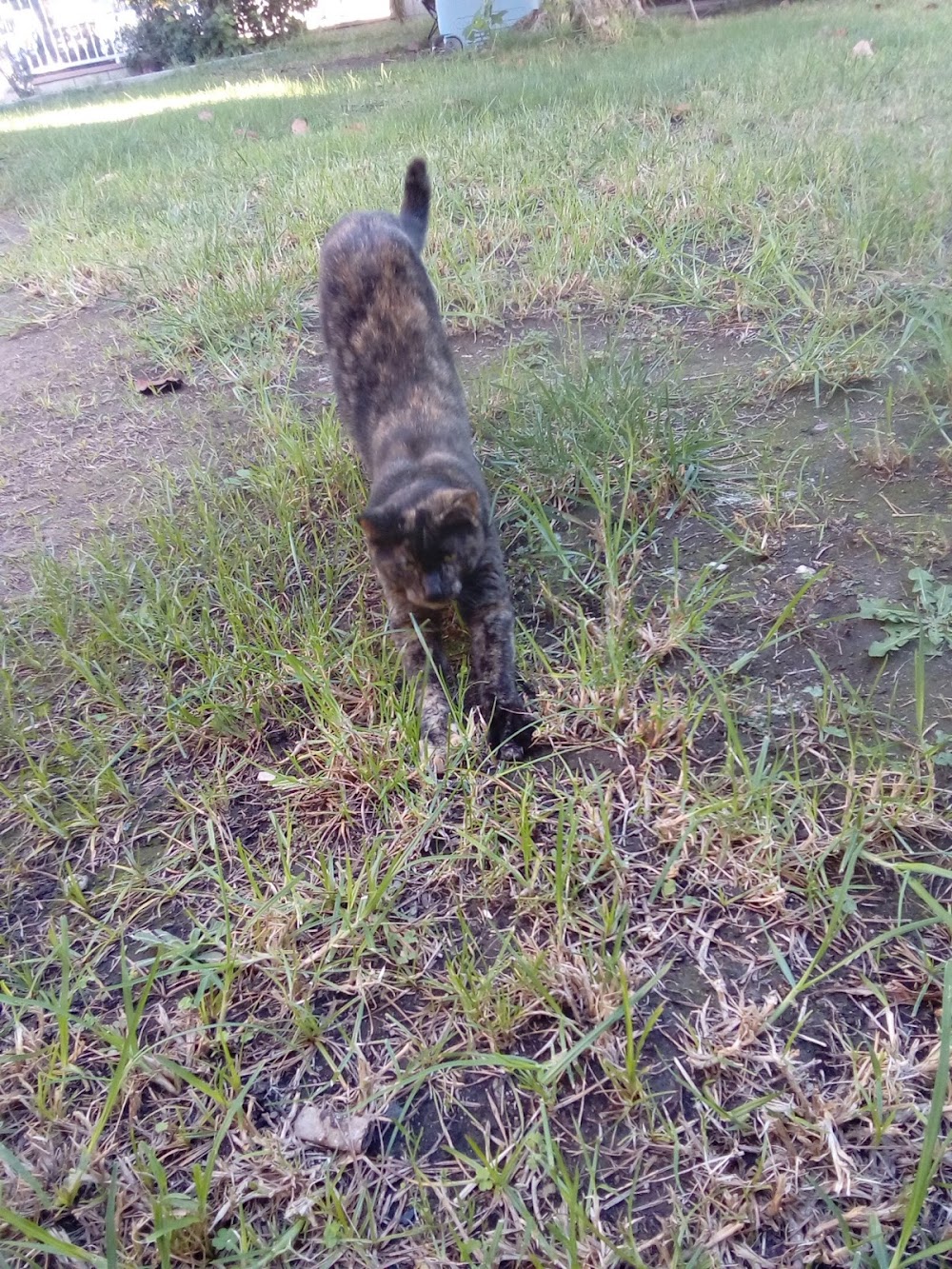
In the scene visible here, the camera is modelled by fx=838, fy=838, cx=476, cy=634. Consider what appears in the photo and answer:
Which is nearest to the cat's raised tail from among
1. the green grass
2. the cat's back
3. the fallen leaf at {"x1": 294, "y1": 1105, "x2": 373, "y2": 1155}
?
the cat's back

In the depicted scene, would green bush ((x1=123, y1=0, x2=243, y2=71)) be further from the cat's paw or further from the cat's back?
the cat's paw

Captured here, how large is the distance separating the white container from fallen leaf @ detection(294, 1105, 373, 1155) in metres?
11.3

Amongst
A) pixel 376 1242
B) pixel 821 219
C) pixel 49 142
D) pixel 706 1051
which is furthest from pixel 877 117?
pixel 49 142

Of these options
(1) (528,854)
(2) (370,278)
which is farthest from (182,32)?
(1) (528,854)

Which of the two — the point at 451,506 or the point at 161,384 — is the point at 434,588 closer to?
the point at 451,506

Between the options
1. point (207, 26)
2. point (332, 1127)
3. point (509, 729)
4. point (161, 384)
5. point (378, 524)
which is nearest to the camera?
point (332, 1127)

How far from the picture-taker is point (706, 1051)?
1.40m

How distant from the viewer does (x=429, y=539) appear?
2.16m

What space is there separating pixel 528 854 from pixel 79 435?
2889 millimetres

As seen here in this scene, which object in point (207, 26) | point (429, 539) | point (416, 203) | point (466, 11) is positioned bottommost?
point (429, 539)

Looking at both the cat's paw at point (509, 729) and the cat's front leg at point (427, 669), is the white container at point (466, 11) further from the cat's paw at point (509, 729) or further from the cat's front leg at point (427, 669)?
the cat's paw at point (509, 729)

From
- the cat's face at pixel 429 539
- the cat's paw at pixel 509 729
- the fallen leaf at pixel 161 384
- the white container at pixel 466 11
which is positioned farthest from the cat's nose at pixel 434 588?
the white container at pixel 466 11

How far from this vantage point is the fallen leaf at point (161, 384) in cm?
380

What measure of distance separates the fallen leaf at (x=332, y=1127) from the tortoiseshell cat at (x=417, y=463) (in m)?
0.77
